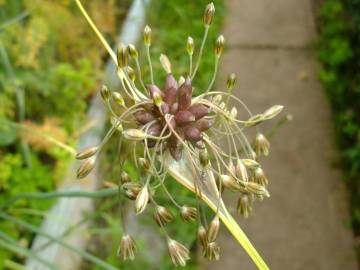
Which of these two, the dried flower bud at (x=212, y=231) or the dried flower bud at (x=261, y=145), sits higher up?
the dried flower bud at (x=261, y=145)

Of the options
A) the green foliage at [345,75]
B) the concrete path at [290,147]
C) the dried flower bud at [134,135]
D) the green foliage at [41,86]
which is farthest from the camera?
the green foliage at [345,75]

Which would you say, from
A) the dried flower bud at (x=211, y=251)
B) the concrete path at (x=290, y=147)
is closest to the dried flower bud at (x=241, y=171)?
the dried flower bud at (x=211, y=251)

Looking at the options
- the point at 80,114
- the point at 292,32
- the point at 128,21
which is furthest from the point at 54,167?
the point at 292,32

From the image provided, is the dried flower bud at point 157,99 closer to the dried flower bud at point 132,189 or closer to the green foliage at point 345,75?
the dried flower bud at point 132,189

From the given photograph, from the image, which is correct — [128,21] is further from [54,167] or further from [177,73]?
[54,167]

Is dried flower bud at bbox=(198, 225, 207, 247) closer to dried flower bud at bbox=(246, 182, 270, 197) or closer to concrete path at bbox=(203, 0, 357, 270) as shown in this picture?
→ dried flower bud at bbox=(246, 182, 270, 197)

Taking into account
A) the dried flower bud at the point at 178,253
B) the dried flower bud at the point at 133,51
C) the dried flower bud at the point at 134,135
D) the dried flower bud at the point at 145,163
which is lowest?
the dried flower bud at the point at 178,253

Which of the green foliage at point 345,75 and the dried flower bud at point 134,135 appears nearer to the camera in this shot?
the dried flower bud at point 134,135
